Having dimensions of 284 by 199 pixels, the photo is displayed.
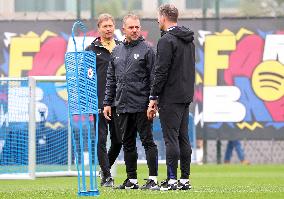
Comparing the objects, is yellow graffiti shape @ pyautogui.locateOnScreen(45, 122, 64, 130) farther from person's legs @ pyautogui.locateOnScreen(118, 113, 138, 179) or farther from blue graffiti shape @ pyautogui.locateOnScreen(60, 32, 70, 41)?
person's legs @ pyautogui.locateOnScreen(118, 113, 138, 179)

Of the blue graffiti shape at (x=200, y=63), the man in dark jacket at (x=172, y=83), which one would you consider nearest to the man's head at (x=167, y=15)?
the man in dark jacket at (x=172, y=83)

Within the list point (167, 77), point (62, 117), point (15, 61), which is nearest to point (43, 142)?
point (62, 117)

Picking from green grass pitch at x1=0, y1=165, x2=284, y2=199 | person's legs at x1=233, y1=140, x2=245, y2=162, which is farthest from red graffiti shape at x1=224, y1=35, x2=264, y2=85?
green grass pitch at x1=0, y1=165, x2=284, y2=199

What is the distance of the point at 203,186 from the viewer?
1378 centimetres

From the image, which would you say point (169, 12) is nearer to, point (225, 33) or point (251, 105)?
point (251, 105)

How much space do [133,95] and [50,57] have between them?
1022 centimetres

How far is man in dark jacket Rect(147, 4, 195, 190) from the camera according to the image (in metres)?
12.3

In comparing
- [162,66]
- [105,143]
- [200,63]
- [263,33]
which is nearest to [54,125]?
[105,143]

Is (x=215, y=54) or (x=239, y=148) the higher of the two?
(x=215, y=54)

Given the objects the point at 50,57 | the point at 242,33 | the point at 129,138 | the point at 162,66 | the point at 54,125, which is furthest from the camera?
the point at 50,57

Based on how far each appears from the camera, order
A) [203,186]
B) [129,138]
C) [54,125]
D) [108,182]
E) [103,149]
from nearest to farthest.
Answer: [129,138], [108,182], [203,186], [103,149], [54,125]

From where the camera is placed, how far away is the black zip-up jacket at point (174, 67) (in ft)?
40.2

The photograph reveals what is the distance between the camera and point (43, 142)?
1844cm

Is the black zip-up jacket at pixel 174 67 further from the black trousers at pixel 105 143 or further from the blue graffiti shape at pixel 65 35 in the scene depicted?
the blue graffiti shape at pixel 65 35
